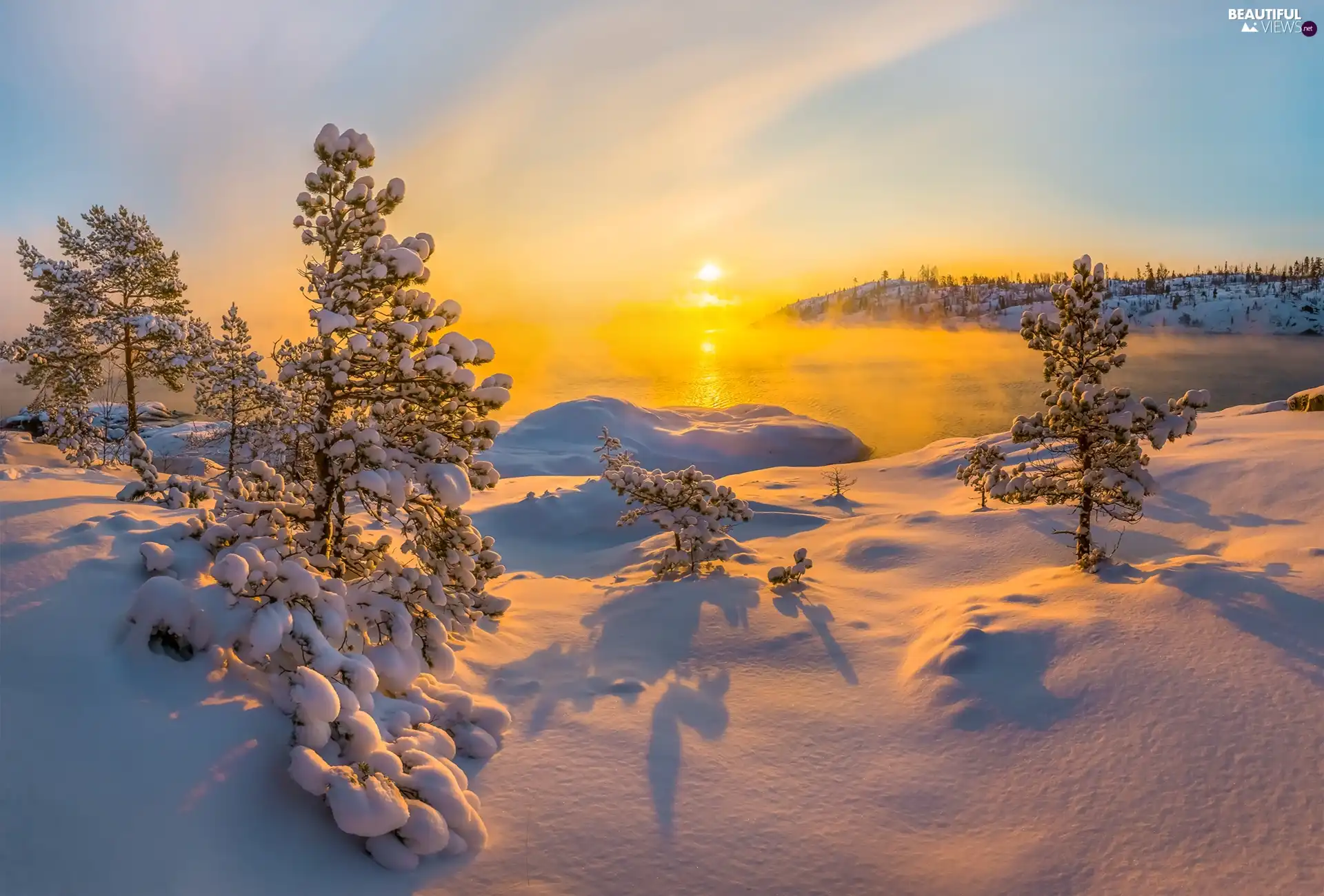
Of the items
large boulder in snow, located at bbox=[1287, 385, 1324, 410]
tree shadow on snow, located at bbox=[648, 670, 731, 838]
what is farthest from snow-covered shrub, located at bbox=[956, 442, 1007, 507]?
large boulder in snow, located at bbox=[1287, 385, 1324, 410]

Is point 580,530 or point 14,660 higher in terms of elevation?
point 14,660

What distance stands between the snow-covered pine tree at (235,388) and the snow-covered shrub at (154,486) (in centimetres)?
1077

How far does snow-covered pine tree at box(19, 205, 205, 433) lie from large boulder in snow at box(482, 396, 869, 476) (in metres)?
28.6

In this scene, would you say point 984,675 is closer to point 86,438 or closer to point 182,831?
point 182,831

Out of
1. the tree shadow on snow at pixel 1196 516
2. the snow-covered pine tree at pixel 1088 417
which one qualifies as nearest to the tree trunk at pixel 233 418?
the snow-covered pine tree at pixel 1088 417

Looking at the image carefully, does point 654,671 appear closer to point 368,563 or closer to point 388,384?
point 368,563

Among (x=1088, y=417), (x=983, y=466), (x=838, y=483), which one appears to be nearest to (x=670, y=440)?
(x=838, y=483)

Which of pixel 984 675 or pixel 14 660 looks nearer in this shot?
pixel 14 660

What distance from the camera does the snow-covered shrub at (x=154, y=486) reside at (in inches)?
375

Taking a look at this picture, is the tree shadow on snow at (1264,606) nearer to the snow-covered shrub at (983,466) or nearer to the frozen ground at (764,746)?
Result: the frozen ground at (764,746)

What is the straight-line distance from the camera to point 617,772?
6.64 metres

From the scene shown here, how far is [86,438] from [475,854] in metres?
19.9

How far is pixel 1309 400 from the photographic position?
28422mm

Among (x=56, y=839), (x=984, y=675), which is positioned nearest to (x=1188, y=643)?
(x=984, y=675)
